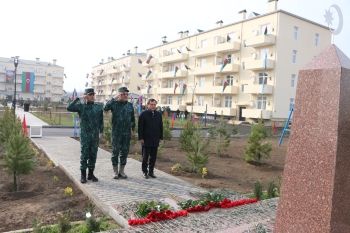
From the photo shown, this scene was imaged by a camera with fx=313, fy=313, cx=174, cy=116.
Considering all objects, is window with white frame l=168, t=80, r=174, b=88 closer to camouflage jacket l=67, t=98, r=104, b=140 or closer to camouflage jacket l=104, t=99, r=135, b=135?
camouflage jacket l=104, t=99, r=135, b=135

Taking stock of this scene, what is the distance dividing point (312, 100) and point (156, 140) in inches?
155

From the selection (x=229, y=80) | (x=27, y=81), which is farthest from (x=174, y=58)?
(x=27, y=81)

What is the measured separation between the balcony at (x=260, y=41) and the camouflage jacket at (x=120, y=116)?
26797 millimetres

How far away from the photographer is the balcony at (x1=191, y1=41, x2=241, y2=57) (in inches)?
1370

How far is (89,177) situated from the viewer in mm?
6086

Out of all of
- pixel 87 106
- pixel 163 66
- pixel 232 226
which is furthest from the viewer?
pixel 163 66

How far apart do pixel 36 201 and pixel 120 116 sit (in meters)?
2.12

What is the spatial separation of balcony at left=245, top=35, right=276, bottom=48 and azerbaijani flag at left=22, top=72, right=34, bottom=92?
223ft

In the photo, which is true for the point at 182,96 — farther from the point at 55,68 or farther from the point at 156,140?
the point at 55,68

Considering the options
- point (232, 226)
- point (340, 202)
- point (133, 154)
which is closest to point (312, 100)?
point (340, 202)

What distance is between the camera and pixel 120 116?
618 centimetres

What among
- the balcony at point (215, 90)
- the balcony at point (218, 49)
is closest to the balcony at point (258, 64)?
the balcony at point (218, 49)

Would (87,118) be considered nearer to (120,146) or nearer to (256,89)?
(120,146)

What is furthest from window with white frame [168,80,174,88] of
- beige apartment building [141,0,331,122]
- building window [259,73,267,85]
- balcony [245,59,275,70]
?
building window [259,73,267,85]
